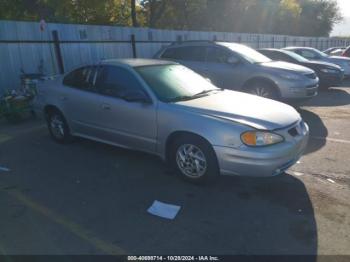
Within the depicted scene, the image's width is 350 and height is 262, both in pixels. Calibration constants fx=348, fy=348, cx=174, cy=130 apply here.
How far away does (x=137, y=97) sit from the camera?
478 centimetres

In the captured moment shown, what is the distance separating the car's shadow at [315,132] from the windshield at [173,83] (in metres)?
2.02

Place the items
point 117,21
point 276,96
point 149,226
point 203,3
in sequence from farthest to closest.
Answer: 1. point 203,3
2. point 117,21
3. point 276,96
4. point 149,226

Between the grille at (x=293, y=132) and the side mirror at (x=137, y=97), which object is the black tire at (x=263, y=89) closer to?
the grille at (x=293, y=132)

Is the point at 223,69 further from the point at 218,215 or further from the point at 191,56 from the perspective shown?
the point at 218,215

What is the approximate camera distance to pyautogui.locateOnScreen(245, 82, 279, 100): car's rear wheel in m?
8.74

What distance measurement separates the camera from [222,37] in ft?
65.3

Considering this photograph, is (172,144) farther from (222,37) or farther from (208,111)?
(222,37)

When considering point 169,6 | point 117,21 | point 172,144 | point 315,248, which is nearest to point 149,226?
point 172,144

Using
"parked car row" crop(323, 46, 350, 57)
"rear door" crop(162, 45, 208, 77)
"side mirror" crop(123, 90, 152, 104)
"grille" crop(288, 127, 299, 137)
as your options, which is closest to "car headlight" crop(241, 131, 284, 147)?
"grille" crop(288, 127, 299, 137)

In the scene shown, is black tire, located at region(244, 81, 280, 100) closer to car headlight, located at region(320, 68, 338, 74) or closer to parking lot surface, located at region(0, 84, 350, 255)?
parking lot surface, located at region(0, 84, 350, 255)

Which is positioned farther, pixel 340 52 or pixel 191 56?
pixel 340 52

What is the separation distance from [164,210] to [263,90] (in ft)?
19.0

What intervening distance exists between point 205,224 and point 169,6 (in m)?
28.9

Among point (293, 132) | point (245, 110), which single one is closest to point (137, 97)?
point (245, 110)
